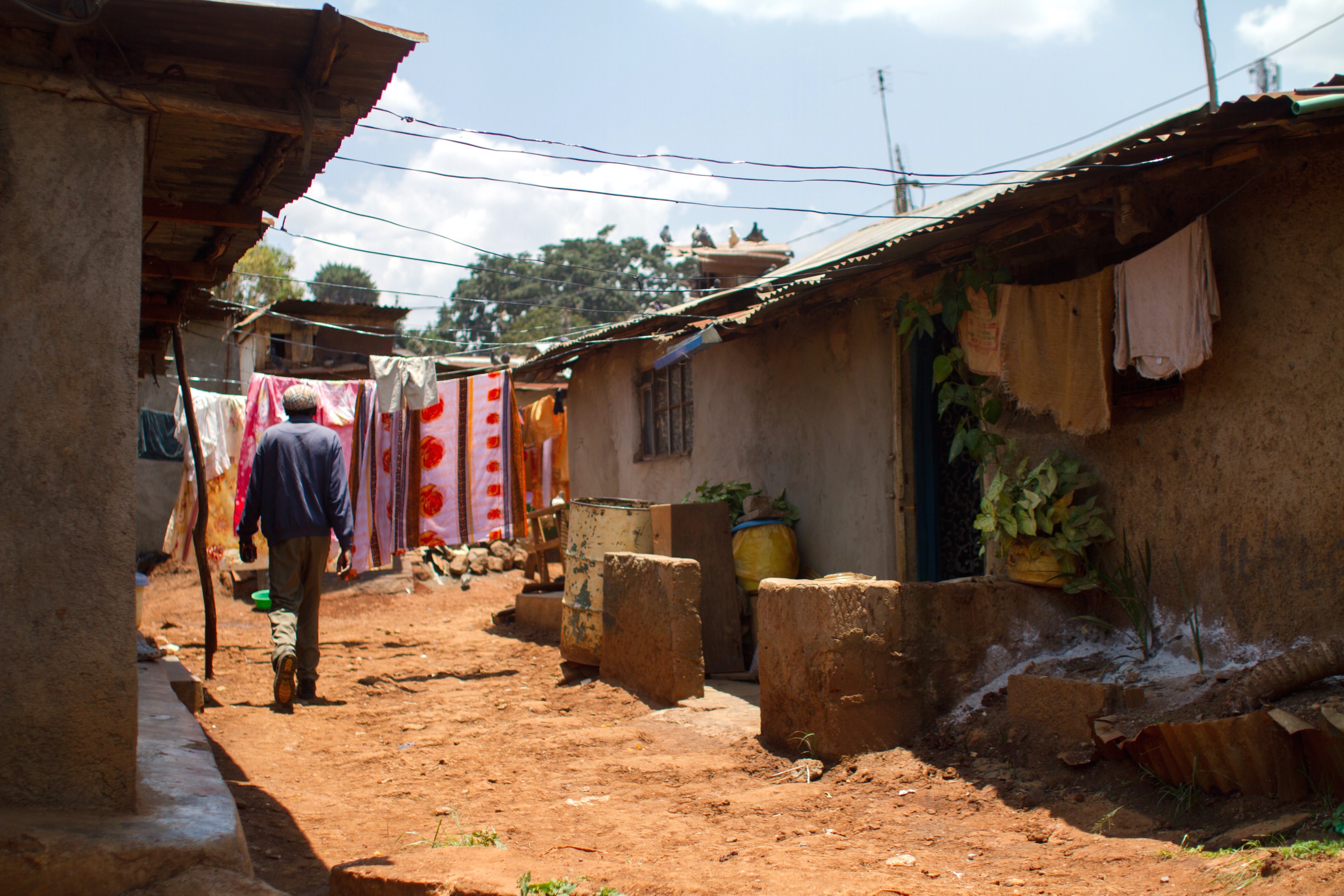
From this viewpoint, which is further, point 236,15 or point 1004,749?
point 1004,749

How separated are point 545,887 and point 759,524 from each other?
4.87m

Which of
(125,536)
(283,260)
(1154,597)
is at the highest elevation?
(283,260)

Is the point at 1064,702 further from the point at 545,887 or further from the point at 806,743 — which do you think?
the point at 545,887

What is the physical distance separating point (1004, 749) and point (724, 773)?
4.15ft

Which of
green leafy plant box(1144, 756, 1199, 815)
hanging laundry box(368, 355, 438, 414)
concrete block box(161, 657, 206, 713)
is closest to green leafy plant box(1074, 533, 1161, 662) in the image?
green leafy plant box(1144, 756, 1199, 815)

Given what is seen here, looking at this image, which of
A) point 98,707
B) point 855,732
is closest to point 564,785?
point 855,732

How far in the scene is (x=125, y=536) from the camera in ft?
8.61

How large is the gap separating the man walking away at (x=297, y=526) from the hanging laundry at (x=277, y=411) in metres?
2.63

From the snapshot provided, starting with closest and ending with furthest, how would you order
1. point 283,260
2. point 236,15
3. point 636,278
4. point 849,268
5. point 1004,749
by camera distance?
point 236,15, point 1004,749, point 849,268, point 636,278, point 283,260

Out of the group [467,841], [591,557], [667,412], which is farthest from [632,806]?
[667,412]

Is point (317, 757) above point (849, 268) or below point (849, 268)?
below

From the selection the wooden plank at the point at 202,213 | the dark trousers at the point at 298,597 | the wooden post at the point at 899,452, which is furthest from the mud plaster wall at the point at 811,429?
the wooden plank at the point at 202,213

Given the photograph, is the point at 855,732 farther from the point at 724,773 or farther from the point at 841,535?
the point at 841,535

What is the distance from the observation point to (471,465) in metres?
9.27
